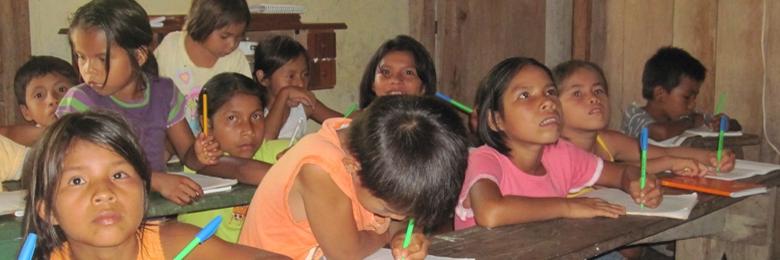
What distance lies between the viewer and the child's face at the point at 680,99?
16.4ft

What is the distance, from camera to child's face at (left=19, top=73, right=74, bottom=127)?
12.2 feet

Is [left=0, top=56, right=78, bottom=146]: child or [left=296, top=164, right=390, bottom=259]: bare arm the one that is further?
[left=0, top=56, right=78, bottom=146]: child

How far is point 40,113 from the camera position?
12.2 ft

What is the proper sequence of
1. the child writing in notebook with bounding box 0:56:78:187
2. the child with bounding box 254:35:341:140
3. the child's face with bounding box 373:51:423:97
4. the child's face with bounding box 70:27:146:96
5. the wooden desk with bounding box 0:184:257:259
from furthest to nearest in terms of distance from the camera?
1. the child with bounding box 254:35:341:140
2. the child's face with bounding box 373:51:423:97
3. the child writing in notebook with bounding box 0:56:78:187
4. the child's face with bounding box 70:27:146:96
5. the wooden desk with bounding box 0:184:257:259

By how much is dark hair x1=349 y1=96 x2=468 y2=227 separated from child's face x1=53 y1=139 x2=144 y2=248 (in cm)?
48

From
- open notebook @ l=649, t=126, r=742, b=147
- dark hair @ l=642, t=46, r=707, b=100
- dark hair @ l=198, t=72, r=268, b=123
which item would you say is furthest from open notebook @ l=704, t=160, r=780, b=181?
dark hair @ l=198, t=72, r=268, b=123

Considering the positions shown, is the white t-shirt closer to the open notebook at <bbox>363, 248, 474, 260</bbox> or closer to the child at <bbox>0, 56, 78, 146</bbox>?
the child at <bbox>0, 56, 78, 146</bbox>

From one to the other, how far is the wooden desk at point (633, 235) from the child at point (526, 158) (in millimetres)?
74

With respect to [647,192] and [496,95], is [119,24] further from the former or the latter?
[647,192]

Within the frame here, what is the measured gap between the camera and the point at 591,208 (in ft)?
8.75

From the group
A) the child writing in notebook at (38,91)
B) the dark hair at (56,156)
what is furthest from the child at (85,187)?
the child writing in notebook at (38,91)

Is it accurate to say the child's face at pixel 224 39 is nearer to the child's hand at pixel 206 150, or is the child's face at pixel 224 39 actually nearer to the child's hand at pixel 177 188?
the child's hand at pixel 206 150

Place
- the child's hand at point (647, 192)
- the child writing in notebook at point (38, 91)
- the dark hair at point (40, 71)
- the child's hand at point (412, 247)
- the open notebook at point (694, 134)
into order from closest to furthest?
1. the child's hand at point (412, 247)
2. the child's hand at point (647, 192)
3. the child writing in notebook at point (38, 91)
4. the dark hair at point (40, 71)
5. the open notebook at point (694, 134)

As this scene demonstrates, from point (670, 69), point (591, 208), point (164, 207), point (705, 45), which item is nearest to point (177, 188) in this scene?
point (164, 207)
